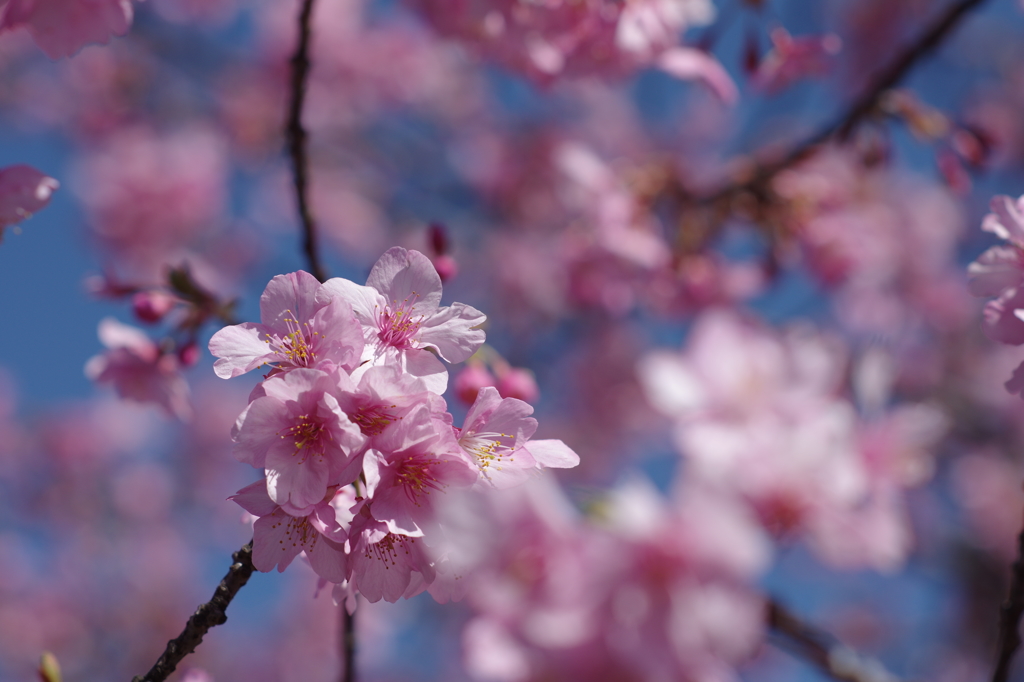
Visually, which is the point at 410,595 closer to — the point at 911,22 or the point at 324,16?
the point at 324,16

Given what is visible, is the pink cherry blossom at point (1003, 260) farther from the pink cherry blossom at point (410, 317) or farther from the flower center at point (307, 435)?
the flower center at point (307, 435)

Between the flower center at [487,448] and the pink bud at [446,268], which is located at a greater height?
the flower center at [487,448]

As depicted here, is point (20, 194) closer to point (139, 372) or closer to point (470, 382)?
point (139, 372)

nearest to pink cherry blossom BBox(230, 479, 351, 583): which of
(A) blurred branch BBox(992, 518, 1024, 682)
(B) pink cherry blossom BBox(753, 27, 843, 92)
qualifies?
(A) blurred branch BBox(992, 518, 1024, 682)

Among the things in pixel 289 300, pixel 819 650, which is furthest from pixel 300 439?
pixel 819 650

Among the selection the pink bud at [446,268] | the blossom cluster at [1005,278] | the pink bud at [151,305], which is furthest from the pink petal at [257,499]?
the blossom cluster at [1005,278]

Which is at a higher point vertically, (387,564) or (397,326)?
(397,326)

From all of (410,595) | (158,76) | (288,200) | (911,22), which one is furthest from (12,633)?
(911,22)
